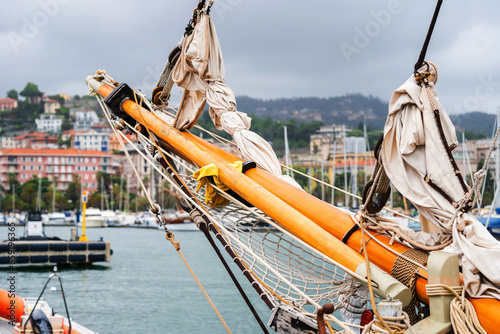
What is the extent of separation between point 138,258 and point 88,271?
27.6 ft

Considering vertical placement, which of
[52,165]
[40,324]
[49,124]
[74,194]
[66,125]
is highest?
[49,124]

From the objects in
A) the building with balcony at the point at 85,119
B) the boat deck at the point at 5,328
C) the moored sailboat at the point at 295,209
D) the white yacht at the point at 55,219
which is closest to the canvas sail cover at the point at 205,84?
the moored sailboat at the point at 295,209

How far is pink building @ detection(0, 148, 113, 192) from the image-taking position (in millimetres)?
112500

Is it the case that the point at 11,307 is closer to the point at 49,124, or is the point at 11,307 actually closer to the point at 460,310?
the point at 460,310

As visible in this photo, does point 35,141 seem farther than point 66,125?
No

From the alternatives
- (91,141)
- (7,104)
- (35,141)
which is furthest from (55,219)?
(7,104)

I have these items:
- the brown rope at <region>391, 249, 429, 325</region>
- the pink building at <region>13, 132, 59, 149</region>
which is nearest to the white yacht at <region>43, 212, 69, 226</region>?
the pink building at <region>13, 132, 59, 149</region>

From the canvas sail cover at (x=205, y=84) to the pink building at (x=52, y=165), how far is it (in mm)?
109575

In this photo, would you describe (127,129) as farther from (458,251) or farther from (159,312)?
(159,312)

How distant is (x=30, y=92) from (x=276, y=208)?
206126 millimetres

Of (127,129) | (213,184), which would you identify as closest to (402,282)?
(213,184)

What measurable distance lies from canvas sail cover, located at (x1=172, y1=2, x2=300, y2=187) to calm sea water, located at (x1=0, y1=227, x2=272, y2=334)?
930cm

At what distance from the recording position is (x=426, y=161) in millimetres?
3367

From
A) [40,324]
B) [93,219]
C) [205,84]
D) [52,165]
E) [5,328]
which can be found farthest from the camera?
[52,165]
